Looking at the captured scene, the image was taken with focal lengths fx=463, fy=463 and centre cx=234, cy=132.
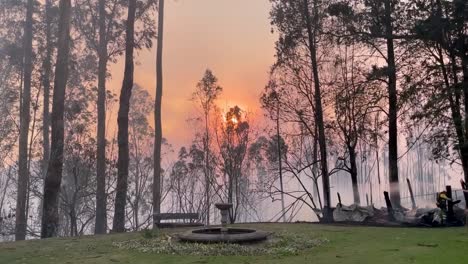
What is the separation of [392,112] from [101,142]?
38.5ft

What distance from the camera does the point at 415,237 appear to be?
399 inches

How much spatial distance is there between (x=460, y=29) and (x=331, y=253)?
9449mm

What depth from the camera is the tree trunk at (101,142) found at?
18.4 metres

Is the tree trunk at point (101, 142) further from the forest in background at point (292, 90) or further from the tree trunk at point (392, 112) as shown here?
the tree trunk at point (392, 112)

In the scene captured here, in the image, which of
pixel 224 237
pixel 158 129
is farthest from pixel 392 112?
pixel 224 237

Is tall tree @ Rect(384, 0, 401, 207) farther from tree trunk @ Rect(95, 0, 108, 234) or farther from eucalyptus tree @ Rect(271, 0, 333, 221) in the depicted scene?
tree trunk @ Rect(95, 0, 108, 234)

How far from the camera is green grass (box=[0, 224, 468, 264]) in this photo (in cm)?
757

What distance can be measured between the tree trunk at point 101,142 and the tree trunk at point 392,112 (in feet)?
37.0

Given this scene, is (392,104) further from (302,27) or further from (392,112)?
(302,27)

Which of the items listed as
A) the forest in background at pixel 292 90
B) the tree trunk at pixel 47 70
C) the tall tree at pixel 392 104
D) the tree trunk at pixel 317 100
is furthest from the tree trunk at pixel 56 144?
the tall tree at pixel 392 104

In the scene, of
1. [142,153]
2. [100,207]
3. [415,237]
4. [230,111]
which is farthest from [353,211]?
[142,153]

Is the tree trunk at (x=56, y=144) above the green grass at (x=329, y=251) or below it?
above

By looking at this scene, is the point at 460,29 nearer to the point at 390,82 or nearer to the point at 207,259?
the point at 390,82

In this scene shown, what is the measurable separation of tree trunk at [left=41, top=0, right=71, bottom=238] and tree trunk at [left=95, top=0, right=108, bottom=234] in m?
4.48
